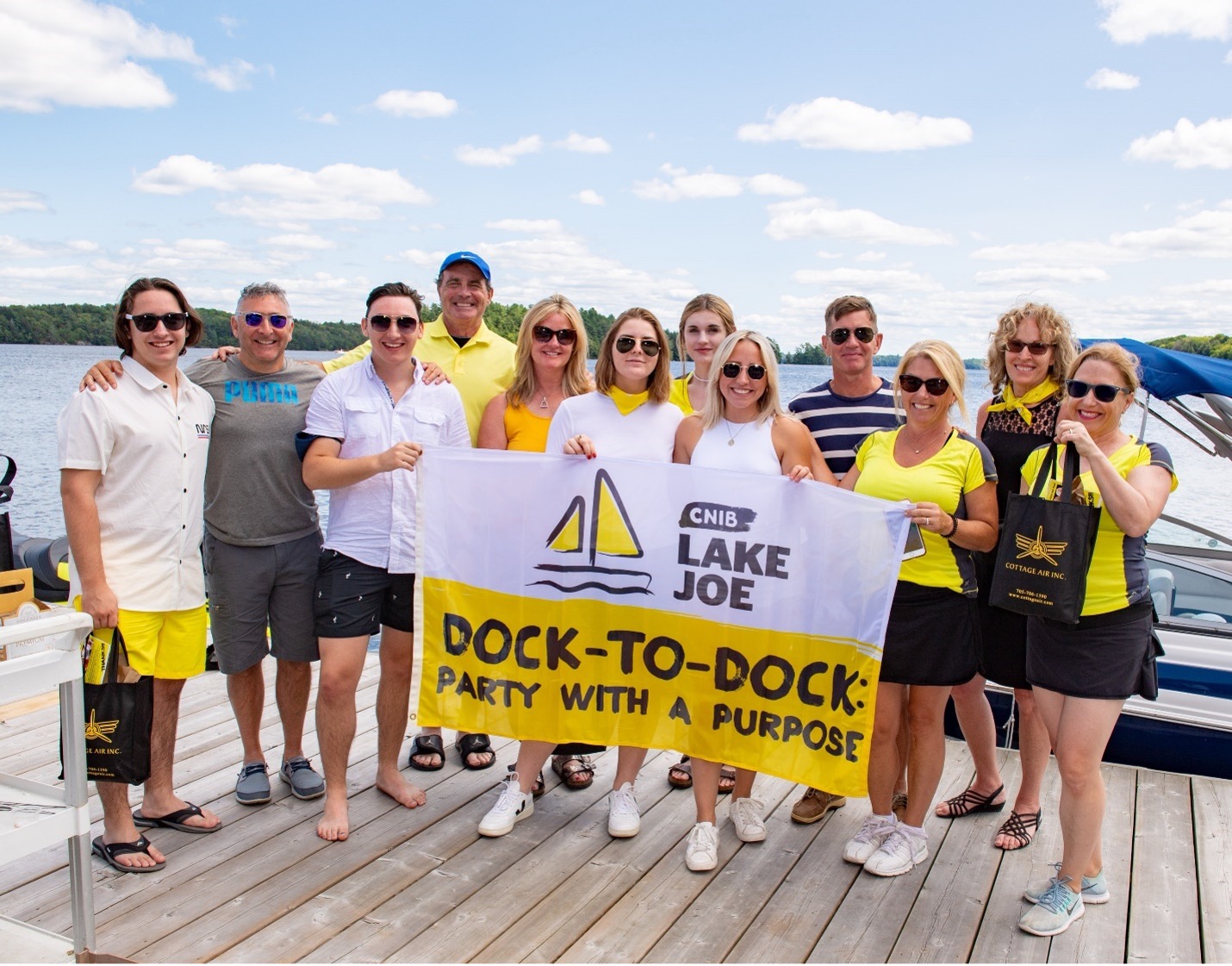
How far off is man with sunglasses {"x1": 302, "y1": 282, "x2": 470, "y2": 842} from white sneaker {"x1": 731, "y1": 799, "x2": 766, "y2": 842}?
5.28 feet

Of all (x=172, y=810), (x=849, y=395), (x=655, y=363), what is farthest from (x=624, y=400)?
(x=172, y=810)

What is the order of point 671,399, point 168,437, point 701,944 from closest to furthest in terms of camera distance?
point 701,944, point 168,437, point 671,399

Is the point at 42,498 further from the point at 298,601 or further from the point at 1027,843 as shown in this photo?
the point at 1027,843

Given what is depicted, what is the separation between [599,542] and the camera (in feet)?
12.8

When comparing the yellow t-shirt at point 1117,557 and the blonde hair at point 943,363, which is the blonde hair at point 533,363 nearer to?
the blonde hair at point 943,363

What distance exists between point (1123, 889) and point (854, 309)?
2504 mm

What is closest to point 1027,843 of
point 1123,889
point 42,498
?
point 1123,889

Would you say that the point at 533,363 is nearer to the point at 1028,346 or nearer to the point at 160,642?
the point at 160,642

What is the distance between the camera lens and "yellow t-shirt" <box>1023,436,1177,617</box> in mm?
3207

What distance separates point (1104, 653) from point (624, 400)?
78.6 inches

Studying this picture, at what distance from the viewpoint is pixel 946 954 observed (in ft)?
10.7

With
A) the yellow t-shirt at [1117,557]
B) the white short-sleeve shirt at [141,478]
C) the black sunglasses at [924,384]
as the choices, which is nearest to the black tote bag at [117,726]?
the white short-sleeve shirt at [141,478]

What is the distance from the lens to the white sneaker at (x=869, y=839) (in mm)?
3838

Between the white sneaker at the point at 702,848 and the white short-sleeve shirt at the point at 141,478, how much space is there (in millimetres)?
2169
